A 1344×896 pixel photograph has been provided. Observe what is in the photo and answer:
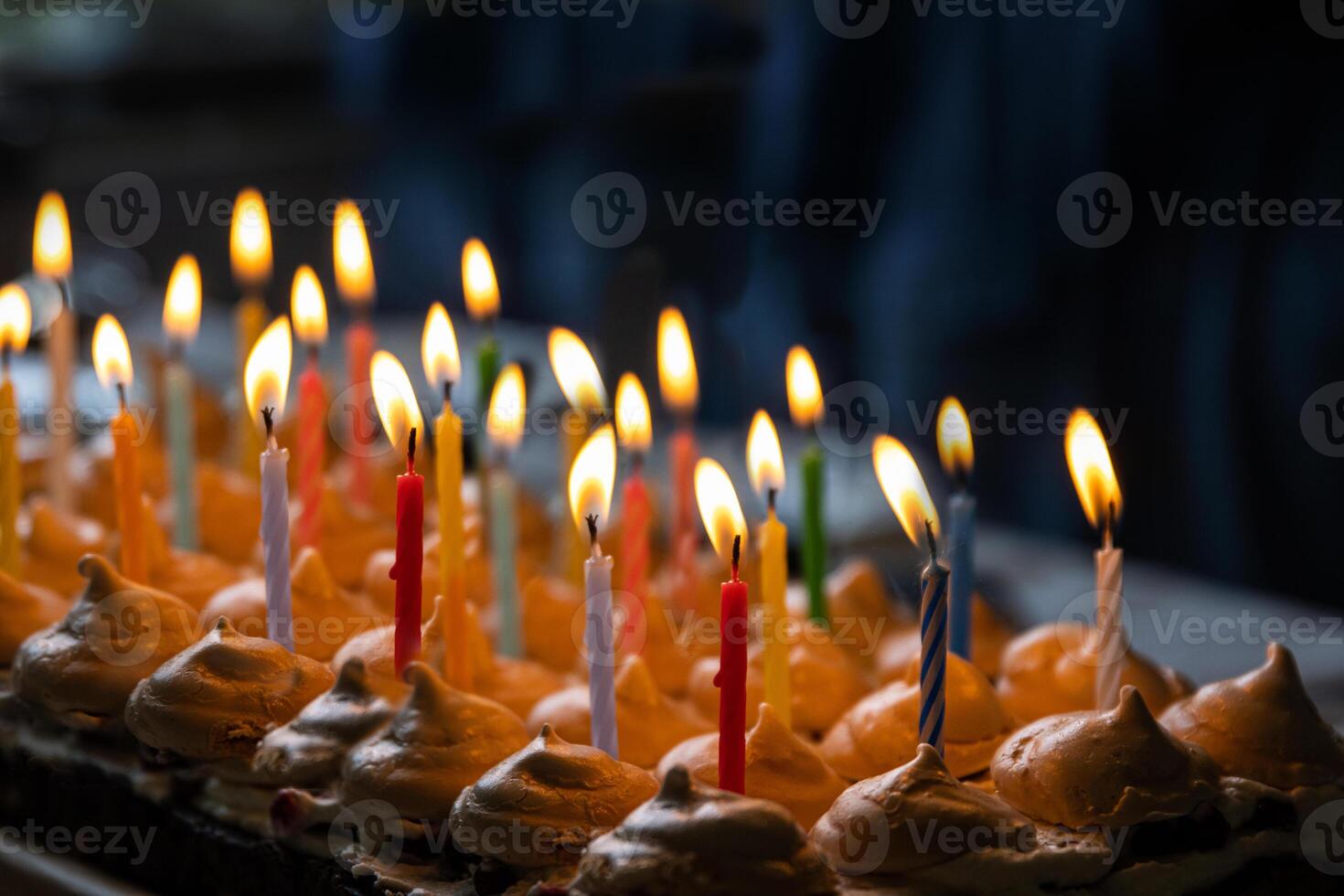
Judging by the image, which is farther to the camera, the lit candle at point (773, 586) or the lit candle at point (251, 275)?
the lit candle at point (251, 275)

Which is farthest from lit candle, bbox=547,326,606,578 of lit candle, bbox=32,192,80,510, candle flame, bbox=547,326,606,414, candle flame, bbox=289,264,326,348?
lit candle, bbox=32,192,80,510

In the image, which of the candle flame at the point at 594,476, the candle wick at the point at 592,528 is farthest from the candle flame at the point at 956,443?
the candle wick at the point at 592,528

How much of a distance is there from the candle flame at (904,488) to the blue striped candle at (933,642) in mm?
123

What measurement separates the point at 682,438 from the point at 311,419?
0.56 meters

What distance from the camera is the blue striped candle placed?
1.56 meters

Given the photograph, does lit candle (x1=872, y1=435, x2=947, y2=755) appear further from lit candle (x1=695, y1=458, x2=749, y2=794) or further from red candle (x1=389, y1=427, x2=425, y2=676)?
red candle (x1=389, y1=427, x2=425, y2=676)

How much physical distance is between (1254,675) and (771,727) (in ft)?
1.77

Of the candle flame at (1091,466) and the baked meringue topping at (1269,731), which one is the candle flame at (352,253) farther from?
the baked meringue topping at (1269,731)

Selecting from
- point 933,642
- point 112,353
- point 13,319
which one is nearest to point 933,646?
point 933,642

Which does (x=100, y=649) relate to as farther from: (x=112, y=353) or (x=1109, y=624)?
(x=1109, y=624)

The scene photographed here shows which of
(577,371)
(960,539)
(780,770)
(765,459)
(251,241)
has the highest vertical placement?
(251,241)

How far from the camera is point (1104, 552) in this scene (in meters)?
1.72

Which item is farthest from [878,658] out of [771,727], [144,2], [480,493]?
[144,2]

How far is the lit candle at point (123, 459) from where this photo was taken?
1.99 metres
